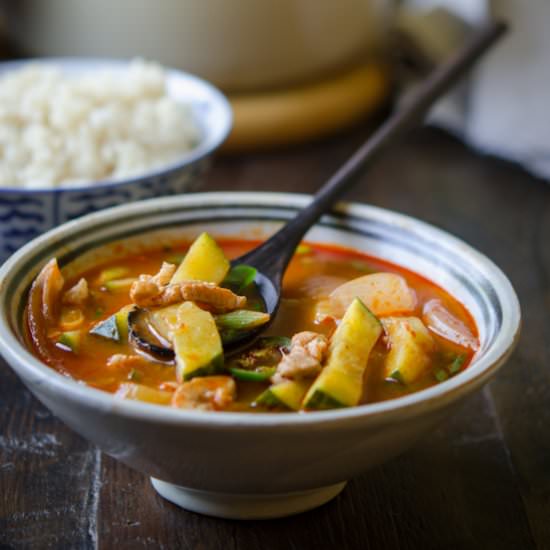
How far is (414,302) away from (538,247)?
954mm

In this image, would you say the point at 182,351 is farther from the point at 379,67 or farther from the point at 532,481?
the point at 379,67

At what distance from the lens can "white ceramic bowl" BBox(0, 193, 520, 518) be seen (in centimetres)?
119

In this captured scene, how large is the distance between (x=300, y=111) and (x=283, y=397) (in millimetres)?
1945

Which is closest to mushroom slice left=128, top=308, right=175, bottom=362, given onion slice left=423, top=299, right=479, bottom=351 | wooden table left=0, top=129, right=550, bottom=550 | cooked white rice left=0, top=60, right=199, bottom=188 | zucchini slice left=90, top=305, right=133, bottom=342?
zucchini slice left=90, top=305, right=133, bottom=342

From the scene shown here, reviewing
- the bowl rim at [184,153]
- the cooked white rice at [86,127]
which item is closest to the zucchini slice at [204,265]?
the bowl rim at [184,153]

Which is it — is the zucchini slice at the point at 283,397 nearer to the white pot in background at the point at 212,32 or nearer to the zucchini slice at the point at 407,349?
the zucchini slice at the point at 407,349

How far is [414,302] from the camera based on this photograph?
1685mm

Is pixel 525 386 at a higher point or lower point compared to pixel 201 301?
lower

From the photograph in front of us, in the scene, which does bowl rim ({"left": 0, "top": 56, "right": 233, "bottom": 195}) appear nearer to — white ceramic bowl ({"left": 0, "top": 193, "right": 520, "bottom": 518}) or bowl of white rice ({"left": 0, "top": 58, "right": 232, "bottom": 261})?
bowl of white rice ({"left": 0, "top": 58, "right": 232, "bottom": 261})

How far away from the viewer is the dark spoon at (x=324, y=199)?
171 cm

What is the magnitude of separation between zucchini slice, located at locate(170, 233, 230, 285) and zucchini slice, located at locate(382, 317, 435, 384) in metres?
0.31

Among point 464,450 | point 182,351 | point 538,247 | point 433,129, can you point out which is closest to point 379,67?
point 433,129

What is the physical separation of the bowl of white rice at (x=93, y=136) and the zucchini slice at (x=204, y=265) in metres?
0.53

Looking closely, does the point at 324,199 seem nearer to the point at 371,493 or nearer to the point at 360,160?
the point at 360,160
